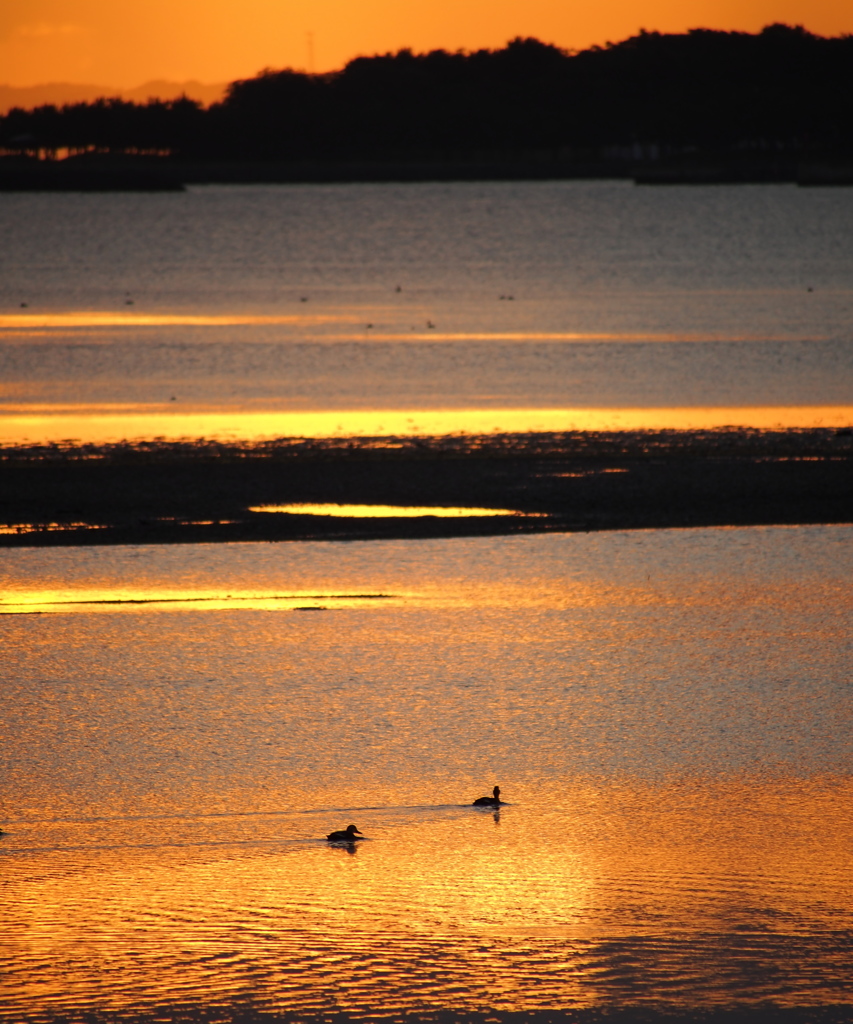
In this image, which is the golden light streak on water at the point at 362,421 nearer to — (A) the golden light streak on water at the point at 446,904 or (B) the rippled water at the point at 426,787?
(B) the rippled water at the point at 426,787

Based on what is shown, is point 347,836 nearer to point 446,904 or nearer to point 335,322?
point 446,904

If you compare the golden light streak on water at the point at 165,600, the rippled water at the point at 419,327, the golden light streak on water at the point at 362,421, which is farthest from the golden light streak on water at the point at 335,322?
the golden light streak on water at the point at 165,600

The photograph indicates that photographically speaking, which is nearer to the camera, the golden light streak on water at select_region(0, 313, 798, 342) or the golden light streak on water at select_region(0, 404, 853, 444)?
the golden light streak on water at select_region(0, 404, 853, 444)

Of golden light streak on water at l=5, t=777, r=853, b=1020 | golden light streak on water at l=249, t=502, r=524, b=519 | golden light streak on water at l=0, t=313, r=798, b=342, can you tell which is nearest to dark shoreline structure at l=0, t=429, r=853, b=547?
golden light streak on water at l=249, t=502, r=524, b=519

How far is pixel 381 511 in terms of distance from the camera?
52.8 feet

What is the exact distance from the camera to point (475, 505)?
16375 millimetres

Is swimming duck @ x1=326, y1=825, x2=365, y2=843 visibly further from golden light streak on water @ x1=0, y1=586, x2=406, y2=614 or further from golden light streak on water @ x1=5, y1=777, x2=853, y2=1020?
golden light streak on water @ x1=0, y1=586, x2=406, y2=614

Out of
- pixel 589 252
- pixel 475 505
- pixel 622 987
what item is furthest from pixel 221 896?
pixel 589 252

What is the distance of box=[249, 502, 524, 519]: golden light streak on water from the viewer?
15.9 m

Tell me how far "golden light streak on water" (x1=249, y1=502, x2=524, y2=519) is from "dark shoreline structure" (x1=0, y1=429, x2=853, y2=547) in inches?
7.0

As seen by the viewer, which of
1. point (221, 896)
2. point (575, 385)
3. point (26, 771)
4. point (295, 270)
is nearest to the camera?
point (221, 896)

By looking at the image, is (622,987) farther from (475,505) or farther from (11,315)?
(11,315)

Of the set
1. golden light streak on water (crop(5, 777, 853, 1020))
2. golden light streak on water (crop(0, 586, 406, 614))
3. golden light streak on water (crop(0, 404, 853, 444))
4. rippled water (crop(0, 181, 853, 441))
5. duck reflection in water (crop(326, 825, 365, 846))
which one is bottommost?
golden light streak on water (crop(5, 777, 853, 1020))

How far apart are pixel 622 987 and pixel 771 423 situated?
59.2 feet
